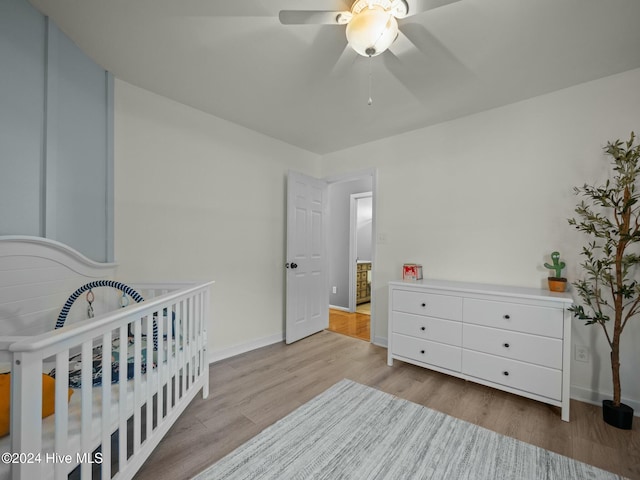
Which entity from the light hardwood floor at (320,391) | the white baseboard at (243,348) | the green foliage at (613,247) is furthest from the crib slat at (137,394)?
the green foliage at (613,247)

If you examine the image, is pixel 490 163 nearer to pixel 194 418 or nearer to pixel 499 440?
pixel 499 440

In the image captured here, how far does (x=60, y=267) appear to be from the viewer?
1.60 meters

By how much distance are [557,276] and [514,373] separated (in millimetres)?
799

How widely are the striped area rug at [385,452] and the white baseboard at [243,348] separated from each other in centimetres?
114

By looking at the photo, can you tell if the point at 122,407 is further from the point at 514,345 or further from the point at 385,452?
the point at 514,345

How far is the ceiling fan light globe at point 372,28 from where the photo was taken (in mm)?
1233

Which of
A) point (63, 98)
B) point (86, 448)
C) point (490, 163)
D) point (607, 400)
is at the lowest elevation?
point (607, 400)

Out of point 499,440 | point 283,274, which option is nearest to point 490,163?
point 499,440

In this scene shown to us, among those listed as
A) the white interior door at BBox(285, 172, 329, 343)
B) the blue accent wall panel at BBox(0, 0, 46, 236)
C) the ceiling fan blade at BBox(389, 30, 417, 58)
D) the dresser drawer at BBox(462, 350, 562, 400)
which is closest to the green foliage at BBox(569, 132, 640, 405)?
the dresser drawer at BBox(462, 350, 562, 400)

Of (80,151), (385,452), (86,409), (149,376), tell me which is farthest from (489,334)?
(80,151)

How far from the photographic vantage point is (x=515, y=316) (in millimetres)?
1943

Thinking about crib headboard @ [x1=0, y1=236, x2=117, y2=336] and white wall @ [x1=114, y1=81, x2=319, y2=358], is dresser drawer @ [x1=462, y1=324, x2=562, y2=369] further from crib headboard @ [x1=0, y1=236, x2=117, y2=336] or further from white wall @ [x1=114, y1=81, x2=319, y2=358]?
crib headboard @ [x1=0, y1=236, x2=117, y2=336]

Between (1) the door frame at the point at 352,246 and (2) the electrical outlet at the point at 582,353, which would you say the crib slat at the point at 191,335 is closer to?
(2) the electrical outlet at the point at 582,353

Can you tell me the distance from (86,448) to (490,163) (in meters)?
3.13
